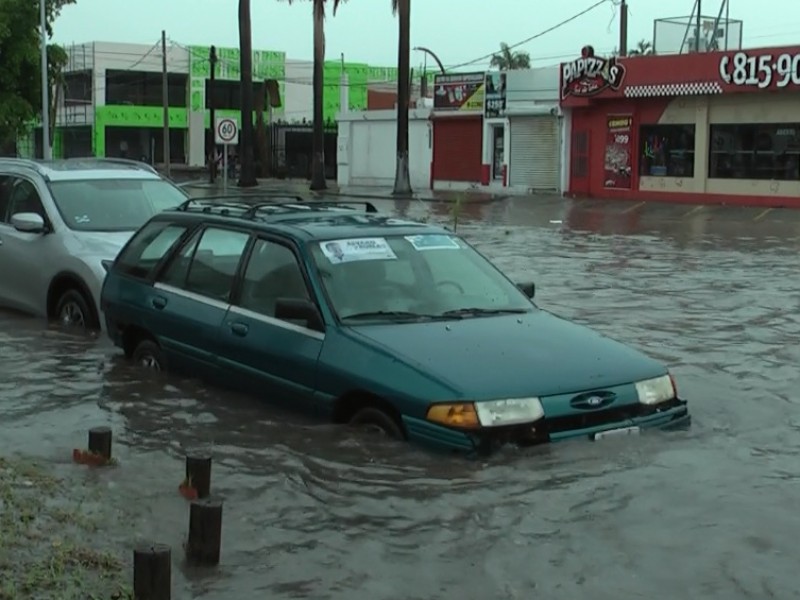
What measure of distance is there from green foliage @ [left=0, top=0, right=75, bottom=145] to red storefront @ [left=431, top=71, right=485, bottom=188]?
47.3 ft

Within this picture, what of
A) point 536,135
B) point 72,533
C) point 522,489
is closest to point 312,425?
point 522,489

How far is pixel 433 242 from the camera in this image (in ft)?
26.1

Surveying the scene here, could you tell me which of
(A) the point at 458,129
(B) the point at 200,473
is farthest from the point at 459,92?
(B) the point at 200,473

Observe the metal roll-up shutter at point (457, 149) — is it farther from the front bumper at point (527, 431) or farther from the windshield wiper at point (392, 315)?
the front bumper at point (527, 431)

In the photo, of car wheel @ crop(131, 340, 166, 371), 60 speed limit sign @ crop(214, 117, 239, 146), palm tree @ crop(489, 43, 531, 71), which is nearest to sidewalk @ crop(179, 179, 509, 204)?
60 speed limit sign @ crop(214, 117, 239, 146)

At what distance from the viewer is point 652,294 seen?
15039 mm

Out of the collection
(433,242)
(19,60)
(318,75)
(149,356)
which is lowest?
(149,356)

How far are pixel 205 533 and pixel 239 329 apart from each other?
287 cm

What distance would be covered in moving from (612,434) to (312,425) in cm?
175

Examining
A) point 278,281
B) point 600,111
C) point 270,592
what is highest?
point 600,111

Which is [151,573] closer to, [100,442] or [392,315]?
[100,442]

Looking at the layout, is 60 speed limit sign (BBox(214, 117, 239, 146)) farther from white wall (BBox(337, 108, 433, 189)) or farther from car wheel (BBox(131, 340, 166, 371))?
car wheel (BBox(131, 340, 166, 371))

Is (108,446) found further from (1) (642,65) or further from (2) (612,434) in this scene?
(1) (642,65)

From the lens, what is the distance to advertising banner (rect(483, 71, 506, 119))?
139ft
